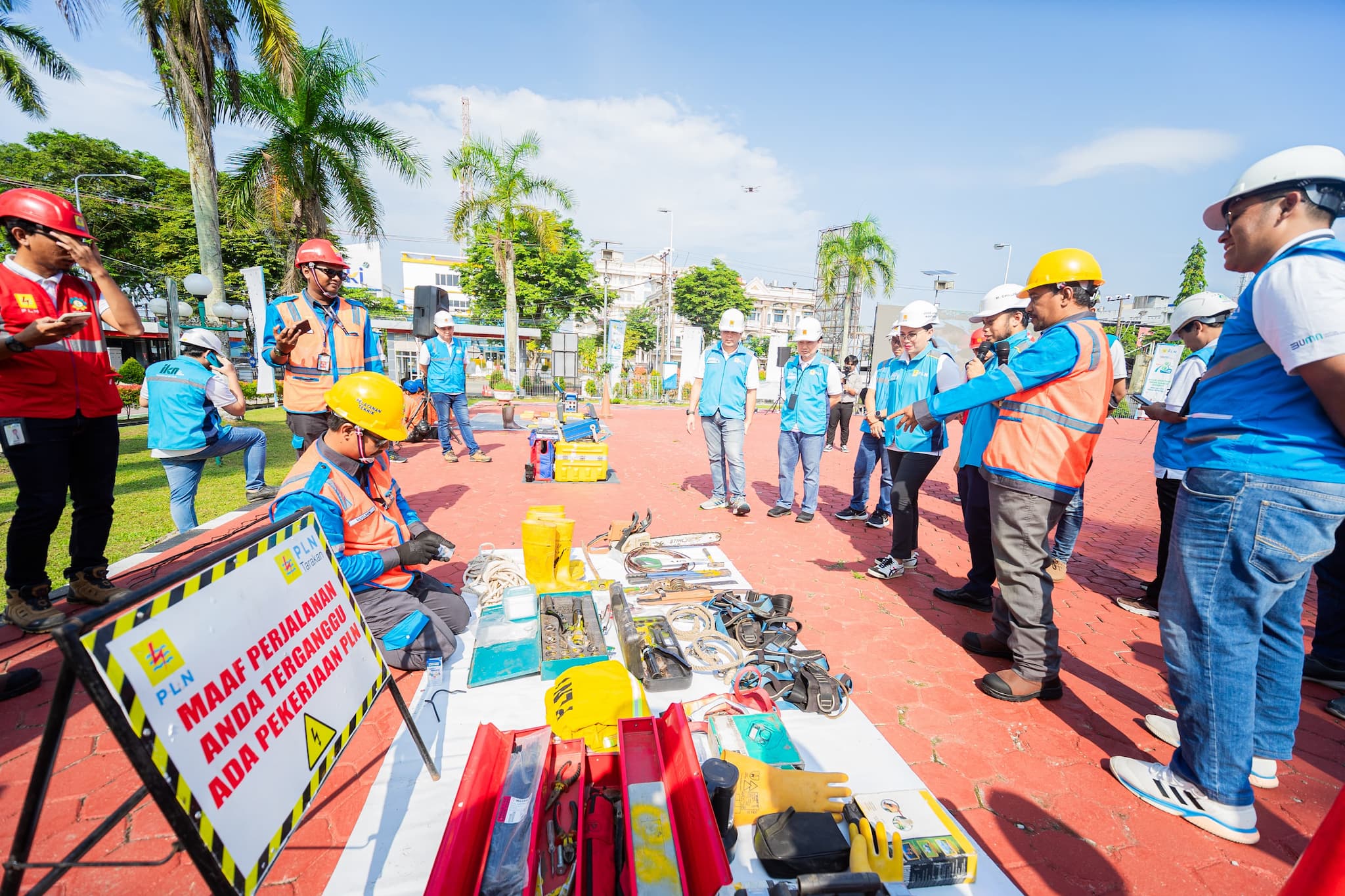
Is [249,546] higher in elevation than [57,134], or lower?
lower

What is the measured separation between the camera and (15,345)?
8.94 ft

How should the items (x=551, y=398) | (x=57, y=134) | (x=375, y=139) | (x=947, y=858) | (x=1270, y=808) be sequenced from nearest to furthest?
(x=947, y=858), (x=1270, y=808), (x=375, y=139), (x=551, y=398), (x=57, y=134)

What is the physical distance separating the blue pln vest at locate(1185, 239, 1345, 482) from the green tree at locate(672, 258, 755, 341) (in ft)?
157

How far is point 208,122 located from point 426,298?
5.43 metres

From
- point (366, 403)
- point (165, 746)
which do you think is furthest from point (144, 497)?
point (165, 746)

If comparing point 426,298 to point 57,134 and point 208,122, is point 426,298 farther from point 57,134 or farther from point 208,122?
point 57,134

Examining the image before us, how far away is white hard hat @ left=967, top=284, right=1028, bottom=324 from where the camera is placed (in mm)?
4223

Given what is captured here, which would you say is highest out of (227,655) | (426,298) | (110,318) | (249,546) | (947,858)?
(426,298)

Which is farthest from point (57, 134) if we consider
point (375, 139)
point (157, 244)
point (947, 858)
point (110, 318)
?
point (947, 858)

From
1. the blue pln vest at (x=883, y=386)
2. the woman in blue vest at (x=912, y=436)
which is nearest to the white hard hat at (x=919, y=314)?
the woman in blue vest at (x=912, y=436)

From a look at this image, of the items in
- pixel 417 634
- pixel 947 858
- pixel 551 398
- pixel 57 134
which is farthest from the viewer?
pixel 57 134

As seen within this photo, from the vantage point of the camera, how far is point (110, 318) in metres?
3.38

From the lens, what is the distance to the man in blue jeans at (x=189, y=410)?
4469mm

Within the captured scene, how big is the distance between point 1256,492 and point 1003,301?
110 inches
